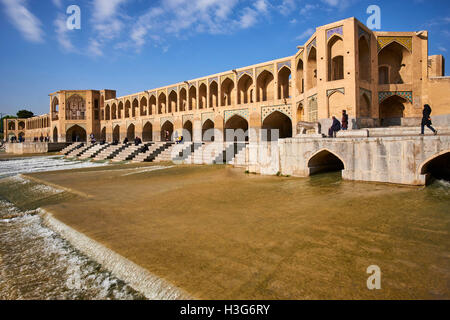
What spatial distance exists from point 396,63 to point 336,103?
208 inches

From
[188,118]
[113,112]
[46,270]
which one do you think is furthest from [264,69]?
[113,112]

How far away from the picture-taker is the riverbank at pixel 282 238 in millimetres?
2197

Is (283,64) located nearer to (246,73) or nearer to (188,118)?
(246,73)

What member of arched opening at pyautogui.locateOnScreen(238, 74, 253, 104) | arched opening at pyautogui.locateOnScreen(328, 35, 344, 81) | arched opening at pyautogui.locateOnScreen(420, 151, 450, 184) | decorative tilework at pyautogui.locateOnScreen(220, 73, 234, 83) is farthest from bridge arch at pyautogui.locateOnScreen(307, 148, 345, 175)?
decorative tilework at pyautogui.locateOnScreen(220, 73, 234, 83)

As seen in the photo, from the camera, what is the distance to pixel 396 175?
627cm

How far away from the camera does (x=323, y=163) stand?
343 inches

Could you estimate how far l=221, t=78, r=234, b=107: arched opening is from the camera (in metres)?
20.9

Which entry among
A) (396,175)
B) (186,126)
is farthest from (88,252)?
(186,126)

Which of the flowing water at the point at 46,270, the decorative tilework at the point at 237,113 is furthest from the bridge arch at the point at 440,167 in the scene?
the decorative tilework at the point at 237,113

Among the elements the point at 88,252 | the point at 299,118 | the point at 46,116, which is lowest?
the point at 88,252

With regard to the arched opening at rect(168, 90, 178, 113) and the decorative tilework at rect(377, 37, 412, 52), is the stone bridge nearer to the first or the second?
the decorative tilework at rect(377, 37, 412, 52)

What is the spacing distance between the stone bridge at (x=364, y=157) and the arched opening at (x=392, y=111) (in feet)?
24.5
